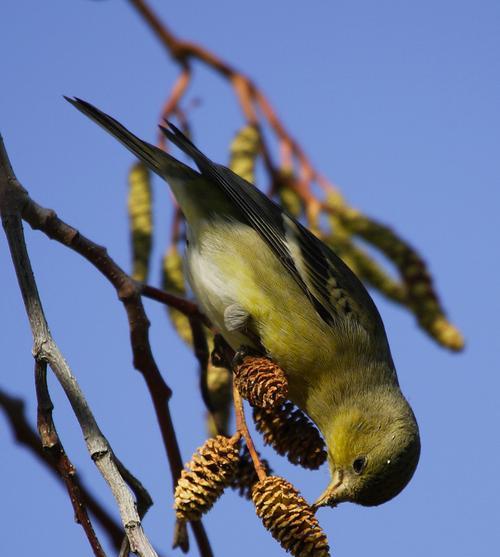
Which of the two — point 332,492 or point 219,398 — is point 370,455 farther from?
point 219,398

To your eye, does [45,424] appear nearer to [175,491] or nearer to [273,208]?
[175,491]

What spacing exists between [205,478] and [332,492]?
2.89 feet

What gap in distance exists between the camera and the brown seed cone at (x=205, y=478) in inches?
94.7

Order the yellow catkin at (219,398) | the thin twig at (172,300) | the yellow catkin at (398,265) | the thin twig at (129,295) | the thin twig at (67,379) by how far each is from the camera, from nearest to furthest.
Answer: the thin twig at (67,379) < the thin twig at (129,295) < the thin twig at (172,300) < the yellow catkin at (219,398) < the yellow catkin at (398,265)

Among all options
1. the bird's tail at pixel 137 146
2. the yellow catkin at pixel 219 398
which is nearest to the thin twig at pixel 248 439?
the yellow catkin at pixel 219 398

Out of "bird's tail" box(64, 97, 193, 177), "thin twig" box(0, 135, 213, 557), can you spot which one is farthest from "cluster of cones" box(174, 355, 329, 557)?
"bird's tail" box(64, 97, 193, 177)

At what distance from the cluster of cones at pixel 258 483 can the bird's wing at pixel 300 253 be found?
0.91 meters

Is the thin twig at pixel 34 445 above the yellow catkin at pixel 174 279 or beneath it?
beneath

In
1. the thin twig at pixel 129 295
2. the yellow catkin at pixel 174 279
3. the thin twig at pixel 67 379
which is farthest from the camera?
the yellow catkin at pixel 174 279

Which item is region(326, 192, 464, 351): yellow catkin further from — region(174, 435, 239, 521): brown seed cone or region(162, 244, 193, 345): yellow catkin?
region(174, 435, 239, 521): brown seed cone

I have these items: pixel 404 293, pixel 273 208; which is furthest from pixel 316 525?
pixel 273 208

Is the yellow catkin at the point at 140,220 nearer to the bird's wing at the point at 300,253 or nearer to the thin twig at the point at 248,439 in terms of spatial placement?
the bird's wing at the point at 300,253

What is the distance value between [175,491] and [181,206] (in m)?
1.83

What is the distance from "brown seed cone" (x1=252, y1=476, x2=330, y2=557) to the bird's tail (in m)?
1.86
